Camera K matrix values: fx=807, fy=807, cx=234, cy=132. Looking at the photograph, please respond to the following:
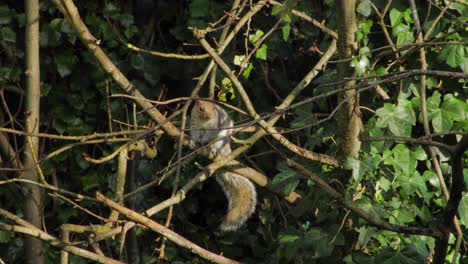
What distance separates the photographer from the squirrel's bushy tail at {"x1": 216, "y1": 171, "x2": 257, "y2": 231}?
3476mm

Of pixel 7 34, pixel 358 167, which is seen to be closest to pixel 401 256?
pixel 358 167

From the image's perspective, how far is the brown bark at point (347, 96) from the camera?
2297mm

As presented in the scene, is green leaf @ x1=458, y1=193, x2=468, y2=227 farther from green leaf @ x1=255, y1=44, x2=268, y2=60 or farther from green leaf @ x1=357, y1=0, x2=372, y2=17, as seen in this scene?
green leaf @ x1=255, y1=44, x2=268, y2=60

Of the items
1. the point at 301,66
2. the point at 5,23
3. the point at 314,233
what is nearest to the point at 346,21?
the point at 314,233

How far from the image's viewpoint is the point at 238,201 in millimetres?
3496

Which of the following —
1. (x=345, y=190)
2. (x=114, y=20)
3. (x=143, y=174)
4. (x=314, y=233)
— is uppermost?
(x=114, y=20)

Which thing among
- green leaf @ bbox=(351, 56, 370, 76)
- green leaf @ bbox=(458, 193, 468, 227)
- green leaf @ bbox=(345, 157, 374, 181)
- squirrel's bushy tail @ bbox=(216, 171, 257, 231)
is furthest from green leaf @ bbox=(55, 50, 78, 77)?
green leaf @ bbox=(458, 193, 468, 227)

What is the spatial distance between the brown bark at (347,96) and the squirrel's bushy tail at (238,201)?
0.90 m

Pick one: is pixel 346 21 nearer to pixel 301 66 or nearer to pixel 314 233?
pixel 314 233

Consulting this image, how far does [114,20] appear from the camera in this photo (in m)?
3.74

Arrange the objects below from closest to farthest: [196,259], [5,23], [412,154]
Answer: [412,154]
[5,23]
[196,259]

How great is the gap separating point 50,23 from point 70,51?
0.16m

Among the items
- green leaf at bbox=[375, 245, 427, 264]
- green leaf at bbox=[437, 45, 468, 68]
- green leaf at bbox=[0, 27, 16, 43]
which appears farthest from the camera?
green leaf at bbox=[0, 27, 16, 43]

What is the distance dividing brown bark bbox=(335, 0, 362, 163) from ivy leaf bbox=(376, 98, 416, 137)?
0.44ft
